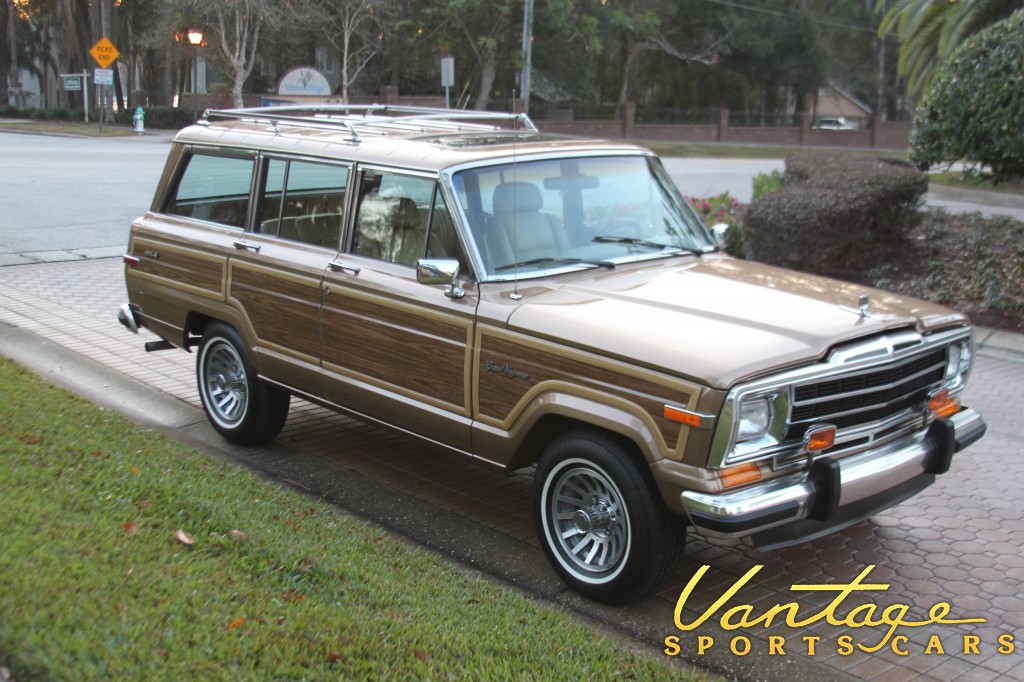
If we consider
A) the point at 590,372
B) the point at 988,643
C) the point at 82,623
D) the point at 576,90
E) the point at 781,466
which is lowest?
the point at 988,643

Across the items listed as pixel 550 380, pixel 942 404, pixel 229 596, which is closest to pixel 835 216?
pixel 942 404

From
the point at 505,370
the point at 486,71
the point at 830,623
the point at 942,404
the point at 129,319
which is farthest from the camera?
the point at 486,71

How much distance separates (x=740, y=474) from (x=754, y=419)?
23cm

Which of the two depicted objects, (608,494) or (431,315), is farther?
(431,315)

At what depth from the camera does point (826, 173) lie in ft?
39.5

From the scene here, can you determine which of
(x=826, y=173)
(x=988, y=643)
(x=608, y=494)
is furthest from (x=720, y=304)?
(x=826, y=173)

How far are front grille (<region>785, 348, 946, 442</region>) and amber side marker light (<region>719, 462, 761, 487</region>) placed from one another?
22cm

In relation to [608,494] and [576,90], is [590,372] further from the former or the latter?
[576,90]

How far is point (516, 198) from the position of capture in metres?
5.30

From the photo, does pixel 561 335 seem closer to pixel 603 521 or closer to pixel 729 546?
pixel 603 521

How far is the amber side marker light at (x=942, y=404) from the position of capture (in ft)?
16.2

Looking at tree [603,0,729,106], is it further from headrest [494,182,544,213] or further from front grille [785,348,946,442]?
front grille [785,348,946,442]

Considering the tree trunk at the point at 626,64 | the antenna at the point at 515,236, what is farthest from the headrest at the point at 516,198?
the tree trunk at the point at 626,64

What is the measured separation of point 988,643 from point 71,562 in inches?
149
